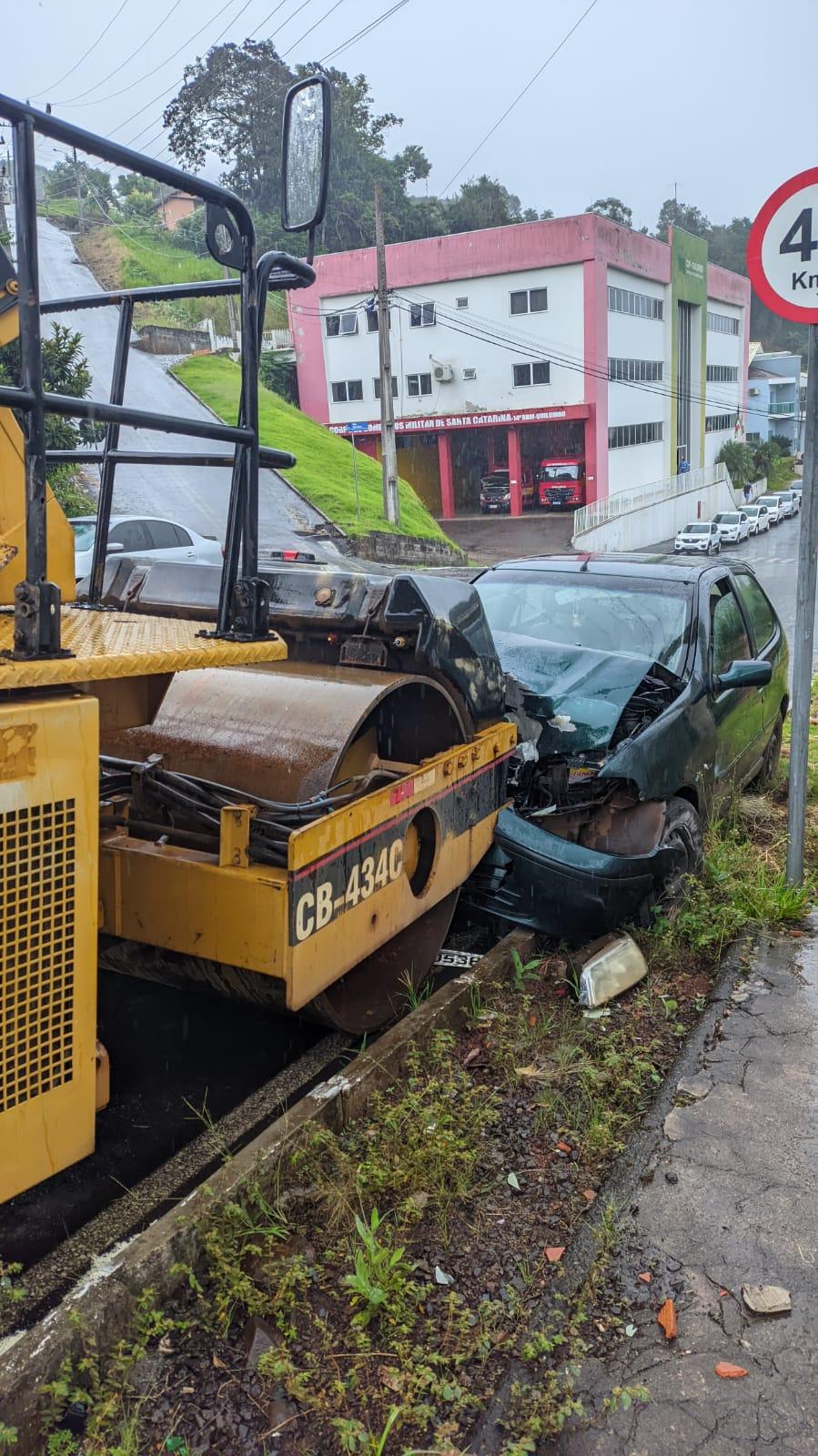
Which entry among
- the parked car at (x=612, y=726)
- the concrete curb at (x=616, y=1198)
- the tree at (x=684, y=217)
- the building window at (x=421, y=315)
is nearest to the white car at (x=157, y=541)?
the parked car at (x=612, y=726)

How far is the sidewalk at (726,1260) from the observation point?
241cm

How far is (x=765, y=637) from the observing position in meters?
7.16

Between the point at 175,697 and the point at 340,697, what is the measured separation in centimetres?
75

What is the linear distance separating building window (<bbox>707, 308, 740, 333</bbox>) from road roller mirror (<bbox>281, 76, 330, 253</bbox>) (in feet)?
191

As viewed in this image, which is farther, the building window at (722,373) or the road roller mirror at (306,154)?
the building window at (722,373)

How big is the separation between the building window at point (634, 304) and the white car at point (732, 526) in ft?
28.7

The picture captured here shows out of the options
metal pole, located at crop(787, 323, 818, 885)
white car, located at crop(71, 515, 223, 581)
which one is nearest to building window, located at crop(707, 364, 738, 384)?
white car, located at crop(71, 515, 223, 581)

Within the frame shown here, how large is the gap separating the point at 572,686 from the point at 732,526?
129 feet

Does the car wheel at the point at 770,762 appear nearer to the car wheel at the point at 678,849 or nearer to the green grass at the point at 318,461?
the car wheel at the point at 678,849

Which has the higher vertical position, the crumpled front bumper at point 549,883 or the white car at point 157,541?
the white car at point 157,541

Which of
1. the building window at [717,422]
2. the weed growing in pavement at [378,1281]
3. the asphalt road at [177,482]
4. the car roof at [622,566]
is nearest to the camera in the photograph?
the weed growing in pavement at [378,1281]

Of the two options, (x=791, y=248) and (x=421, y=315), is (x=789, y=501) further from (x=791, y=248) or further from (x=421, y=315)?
(x=791, y=248)

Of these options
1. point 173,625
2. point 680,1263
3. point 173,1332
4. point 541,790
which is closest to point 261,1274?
point 173,1332

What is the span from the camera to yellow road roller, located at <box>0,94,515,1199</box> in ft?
7.72
